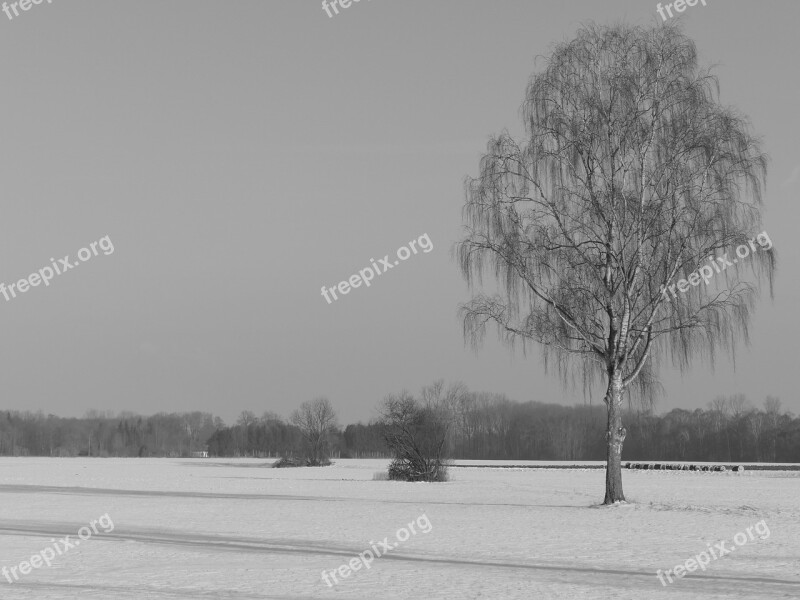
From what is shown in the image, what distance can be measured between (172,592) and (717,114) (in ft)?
75.2

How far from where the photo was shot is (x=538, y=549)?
777 inches

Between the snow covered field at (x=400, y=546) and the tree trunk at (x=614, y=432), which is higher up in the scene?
the tree trunk at (x=614, y=432)

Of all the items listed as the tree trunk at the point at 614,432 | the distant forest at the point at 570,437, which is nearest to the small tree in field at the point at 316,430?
the distant forest at the point at 570,437

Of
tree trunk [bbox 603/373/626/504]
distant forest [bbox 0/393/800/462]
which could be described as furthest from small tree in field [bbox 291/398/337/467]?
tree trunk [bbox 603/373/626/504]

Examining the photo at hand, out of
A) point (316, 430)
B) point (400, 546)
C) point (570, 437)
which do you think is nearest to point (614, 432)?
point (400, 546)

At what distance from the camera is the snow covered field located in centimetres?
1432

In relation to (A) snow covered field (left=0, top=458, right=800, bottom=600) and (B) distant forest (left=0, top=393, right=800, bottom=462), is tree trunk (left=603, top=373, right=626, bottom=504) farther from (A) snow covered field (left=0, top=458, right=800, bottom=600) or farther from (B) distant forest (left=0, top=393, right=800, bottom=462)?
(B) distant forest (left=0, top=393, right=800, bottom=462)

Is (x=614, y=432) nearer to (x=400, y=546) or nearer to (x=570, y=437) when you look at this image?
(x=400, y=546)

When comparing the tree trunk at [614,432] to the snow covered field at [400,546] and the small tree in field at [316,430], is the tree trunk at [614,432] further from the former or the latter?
the small tree in field at [316,430]

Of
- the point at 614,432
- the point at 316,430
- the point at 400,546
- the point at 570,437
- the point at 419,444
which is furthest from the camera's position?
the point at 570,437

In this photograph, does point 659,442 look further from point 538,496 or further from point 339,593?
point 339,593

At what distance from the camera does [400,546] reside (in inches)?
806

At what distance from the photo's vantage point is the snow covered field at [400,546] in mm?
14320

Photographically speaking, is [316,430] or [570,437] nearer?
[316,430]
